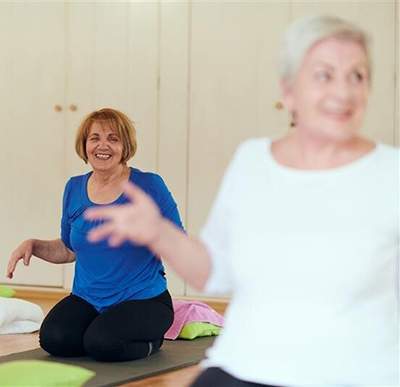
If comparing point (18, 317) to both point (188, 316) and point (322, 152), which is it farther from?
point (322, 152)

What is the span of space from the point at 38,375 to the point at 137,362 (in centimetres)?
75

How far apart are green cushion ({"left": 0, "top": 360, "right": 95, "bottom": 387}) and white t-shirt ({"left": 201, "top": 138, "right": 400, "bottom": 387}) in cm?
138

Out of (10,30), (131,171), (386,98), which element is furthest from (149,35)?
(131,171)

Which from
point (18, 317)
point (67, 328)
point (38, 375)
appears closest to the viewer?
point (38, 375)

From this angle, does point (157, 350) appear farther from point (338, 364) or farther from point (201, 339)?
point (338, 364)

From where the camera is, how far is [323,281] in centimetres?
131

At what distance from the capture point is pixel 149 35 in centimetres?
513

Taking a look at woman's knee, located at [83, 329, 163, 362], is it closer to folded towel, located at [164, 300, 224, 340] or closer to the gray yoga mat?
the gray yoga mat

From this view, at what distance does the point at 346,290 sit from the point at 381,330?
0.08 m

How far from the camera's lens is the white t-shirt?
1.31 m

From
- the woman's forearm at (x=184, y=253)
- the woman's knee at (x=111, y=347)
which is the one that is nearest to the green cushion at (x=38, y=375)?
the woman's knee at (x=111, y=347)

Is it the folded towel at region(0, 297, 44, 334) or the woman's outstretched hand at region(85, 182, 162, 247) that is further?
the folded towel at region(0, 297, 44, 334)

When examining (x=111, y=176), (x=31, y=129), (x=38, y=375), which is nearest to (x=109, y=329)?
(x=111, y=176)

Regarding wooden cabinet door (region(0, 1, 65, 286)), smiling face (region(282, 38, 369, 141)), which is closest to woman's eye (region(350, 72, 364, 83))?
smiling face (region(282, 38, 369, 141))
